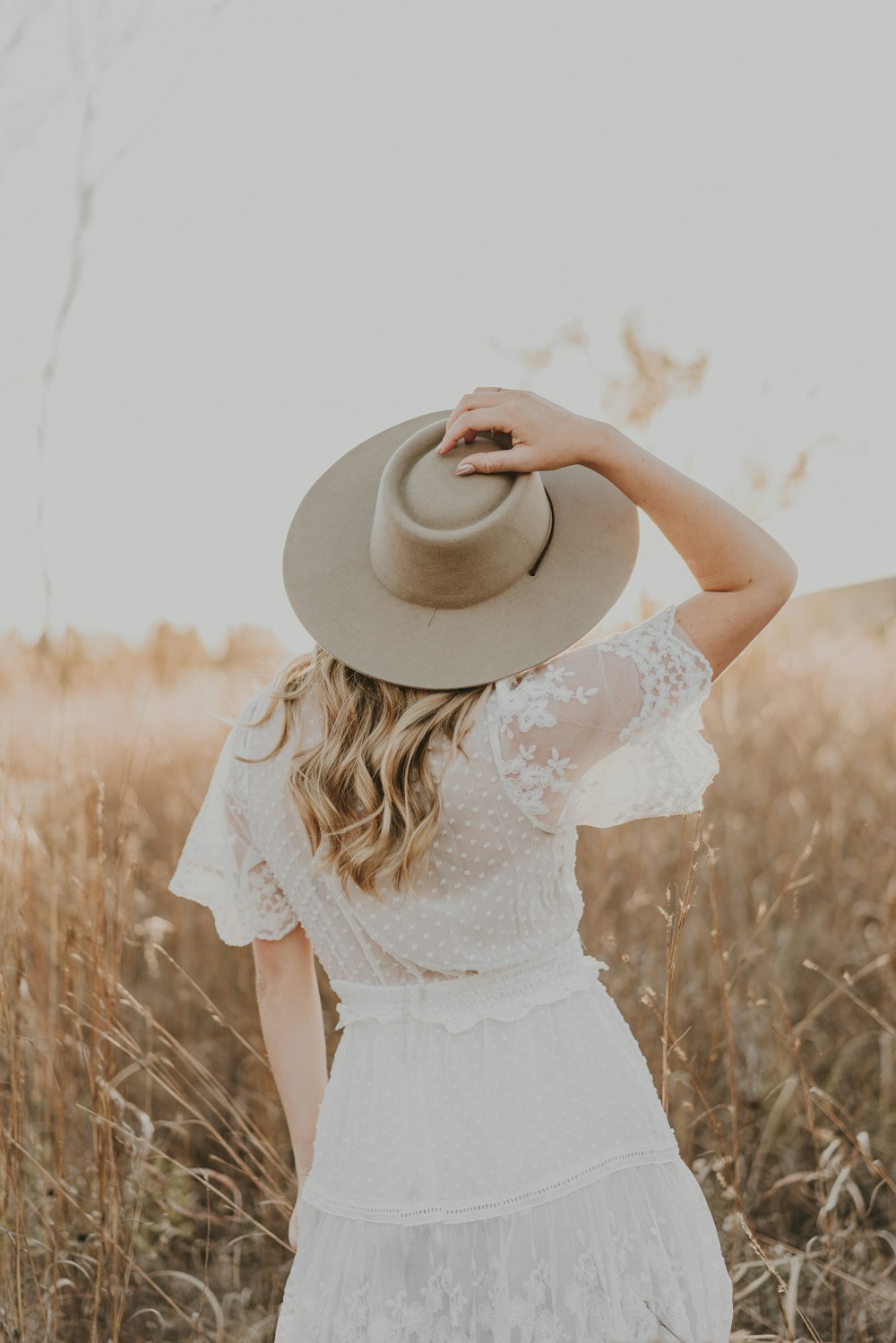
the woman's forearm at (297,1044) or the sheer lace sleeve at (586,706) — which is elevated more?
the sheer lace sleeve at (586,706)

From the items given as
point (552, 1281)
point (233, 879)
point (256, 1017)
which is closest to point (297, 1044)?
point (233, 879)

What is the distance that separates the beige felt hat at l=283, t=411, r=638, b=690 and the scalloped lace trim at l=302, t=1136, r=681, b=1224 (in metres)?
0.56

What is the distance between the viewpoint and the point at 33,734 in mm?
3129

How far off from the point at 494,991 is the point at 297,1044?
1.16 ft

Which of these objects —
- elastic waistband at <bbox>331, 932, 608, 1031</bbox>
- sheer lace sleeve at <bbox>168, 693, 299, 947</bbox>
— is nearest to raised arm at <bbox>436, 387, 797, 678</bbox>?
elastic waistband at <bbox>331, 932, 608, 1031</bbox>

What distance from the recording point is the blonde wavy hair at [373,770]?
3.76 feet

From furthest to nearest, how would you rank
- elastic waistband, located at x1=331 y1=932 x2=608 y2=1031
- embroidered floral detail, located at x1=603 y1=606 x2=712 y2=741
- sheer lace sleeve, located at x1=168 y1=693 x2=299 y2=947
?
sheer lace sleeve, located at x1=168 y1=693 x2=299 y2=947 < elastic waistband, located at x1=331 y1=932 x2=608 y2=1031 < embroidered floral detail, located at x1=603 y1=606 x2=712 y2=741

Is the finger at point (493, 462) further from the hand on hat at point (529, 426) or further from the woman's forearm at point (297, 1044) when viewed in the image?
the woman's forearm at point (297, 1044)

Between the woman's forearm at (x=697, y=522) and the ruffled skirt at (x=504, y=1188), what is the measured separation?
49 centimetres

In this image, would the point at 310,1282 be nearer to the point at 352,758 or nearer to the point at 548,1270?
the point at 548,1270

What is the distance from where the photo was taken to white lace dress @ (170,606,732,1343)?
1.12m

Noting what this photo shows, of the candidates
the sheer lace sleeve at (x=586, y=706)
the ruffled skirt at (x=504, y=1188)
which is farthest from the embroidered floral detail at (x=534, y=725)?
the ruffled skirt at (x=504, y=1188)

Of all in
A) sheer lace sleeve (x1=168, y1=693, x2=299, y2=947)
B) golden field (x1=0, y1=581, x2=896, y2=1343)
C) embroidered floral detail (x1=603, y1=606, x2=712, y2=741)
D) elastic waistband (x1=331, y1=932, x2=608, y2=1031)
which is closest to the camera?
embroidered floral detail (x1=603, y1=606, x2=712, y2=741)

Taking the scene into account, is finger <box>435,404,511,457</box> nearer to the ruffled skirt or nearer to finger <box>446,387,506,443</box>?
finger <box>446,387,506,443</box>
